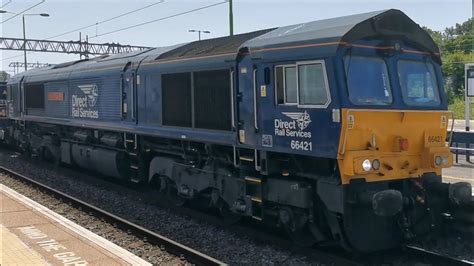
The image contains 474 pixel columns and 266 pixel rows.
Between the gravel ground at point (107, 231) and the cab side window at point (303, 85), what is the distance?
10.0 ft

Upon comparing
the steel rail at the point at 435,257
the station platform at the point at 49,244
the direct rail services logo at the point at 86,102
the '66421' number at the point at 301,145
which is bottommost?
the steel rail at the point at 435,257

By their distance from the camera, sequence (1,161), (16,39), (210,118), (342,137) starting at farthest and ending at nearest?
1. (16,39)
2. (1,161)
3. (210,118)
4. (342,137)

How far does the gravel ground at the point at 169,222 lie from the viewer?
835cm

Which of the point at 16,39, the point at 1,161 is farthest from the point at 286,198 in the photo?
the point at 16,39

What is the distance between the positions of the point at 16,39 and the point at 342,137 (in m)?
51.7

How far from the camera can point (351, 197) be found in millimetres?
7469

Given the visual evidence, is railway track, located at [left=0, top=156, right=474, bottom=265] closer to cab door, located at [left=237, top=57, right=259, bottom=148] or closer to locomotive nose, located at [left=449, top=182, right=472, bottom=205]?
locomotive nose, located at [left=449, top=182, right=472, bottom=205]

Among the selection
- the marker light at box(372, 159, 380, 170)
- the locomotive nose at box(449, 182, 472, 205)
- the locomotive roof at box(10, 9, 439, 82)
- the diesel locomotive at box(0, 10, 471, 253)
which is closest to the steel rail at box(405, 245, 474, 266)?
the diesel locomotive at box(0, 10, 471, 253)

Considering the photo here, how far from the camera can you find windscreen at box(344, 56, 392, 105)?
298 inches

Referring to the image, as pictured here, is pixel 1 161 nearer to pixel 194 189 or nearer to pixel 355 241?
pixel 194 189

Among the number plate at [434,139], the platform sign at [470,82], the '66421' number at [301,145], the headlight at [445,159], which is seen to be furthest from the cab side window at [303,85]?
the platform sign at [470,82]

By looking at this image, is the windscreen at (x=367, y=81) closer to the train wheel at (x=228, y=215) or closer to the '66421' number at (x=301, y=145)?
the '66421' number at (x=301, y=145)

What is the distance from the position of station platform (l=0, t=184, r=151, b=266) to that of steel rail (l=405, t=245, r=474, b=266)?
13.0 ft

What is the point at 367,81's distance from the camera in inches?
307
